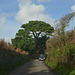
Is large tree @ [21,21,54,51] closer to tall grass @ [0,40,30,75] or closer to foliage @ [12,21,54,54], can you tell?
foliage @ [12,21,54,54]

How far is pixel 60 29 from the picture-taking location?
20375 mm

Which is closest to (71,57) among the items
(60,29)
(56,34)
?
(60,29)

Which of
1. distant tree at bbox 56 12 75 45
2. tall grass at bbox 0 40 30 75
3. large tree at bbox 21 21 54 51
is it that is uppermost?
large tree at bbox 21 21 54 51

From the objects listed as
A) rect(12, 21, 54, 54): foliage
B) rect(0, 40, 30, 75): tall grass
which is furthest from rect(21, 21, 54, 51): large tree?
rect(0, 40, 30, 75): tall grass

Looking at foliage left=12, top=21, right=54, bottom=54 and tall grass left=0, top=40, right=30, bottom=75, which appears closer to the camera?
tall grass left=0, top=40, right=30, bottom=75

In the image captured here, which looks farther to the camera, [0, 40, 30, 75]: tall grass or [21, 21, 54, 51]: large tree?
[21, 21, 54, 51]: large tree

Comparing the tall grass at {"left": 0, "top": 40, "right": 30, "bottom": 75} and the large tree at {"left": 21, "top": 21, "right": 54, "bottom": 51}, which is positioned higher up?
the large tree at {"left": 21, "top": 21, "right": 54, "bottom": 51}

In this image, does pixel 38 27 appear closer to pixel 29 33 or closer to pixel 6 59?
pixel 29 33

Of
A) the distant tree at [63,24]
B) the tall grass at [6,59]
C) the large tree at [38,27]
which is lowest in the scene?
the tall grass at [6,59]

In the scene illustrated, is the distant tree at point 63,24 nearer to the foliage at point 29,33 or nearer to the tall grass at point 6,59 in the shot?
the tall grass at point 6,59

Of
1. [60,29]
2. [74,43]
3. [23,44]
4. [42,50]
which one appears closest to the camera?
[74,43]

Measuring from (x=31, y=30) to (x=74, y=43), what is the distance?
4999 cm

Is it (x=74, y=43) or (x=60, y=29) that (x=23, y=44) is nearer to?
(x=60, y=29)

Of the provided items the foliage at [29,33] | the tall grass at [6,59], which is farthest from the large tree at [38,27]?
the tall grass at [6,59]
